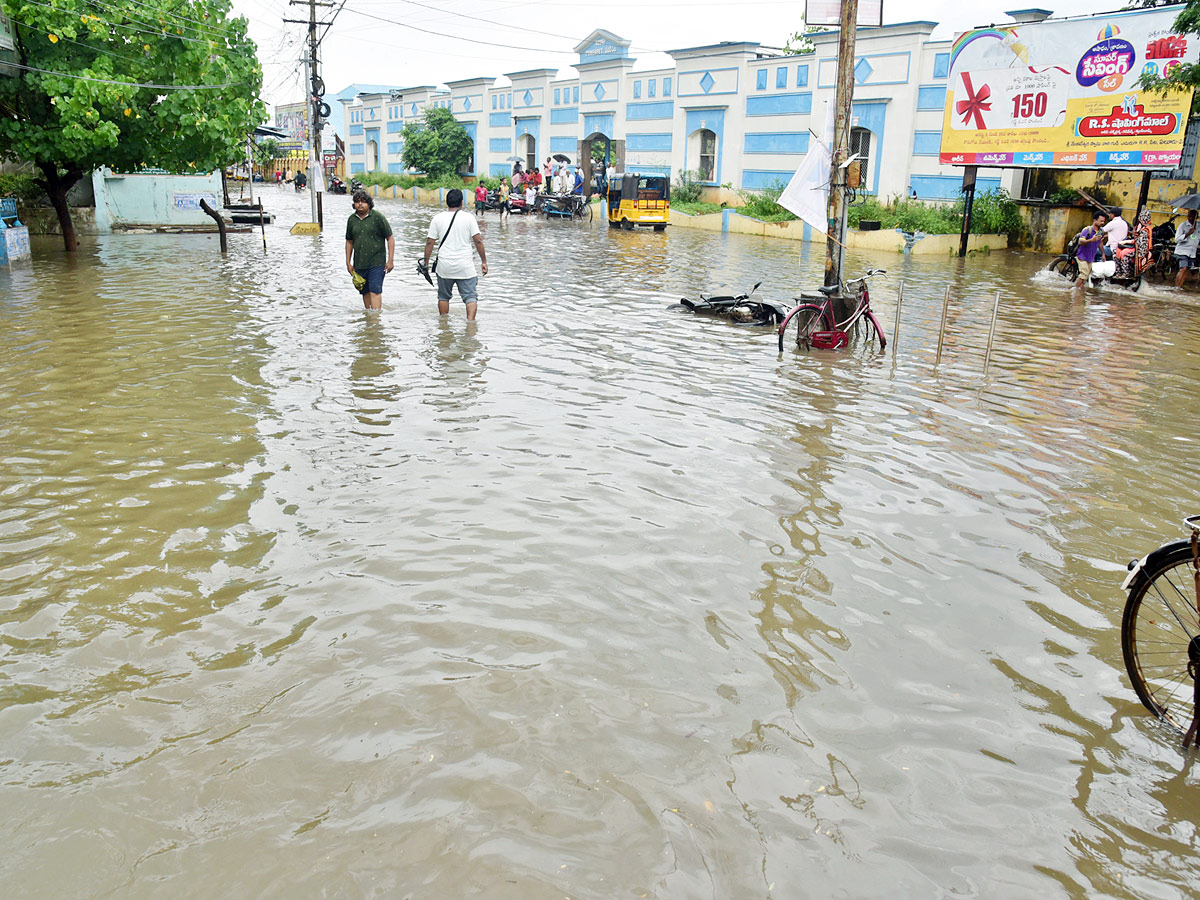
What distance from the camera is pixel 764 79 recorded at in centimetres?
3691

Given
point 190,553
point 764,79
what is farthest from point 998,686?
point 764,79

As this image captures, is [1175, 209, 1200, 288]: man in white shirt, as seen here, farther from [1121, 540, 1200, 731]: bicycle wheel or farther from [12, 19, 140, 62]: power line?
[12, 19, 140, 62]: power line

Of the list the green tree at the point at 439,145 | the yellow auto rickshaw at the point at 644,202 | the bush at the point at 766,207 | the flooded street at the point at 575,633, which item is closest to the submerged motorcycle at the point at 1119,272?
the flooded street at the point at 575,633

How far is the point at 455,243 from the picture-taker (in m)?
11.8

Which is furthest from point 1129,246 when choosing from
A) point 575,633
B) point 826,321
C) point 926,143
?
point 575,633

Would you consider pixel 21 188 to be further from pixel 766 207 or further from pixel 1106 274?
pixel 1106 274

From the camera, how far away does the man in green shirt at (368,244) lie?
11938 mm

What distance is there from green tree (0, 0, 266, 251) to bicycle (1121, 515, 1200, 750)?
19081mm

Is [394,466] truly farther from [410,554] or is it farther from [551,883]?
[551,883]

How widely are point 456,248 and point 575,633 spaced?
832 cm

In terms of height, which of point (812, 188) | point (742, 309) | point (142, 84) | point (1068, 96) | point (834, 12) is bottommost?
point (742, 309)

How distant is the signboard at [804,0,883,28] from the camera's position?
11.9 metres

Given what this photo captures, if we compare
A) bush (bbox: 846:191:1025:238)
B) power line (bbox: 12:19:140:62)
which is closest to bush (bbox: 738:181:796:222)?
bush (bbox: 846:191:1025:238)

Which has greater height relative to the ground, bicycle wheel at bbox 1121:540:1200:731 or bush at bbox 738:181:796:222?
bush at bbox 738:181:796:222
